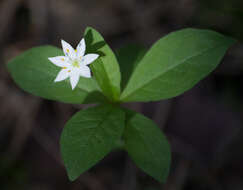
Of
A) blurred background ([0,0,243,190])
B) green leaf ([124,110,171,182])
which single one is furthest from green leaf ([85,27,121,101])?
blurred background ([0,0,243,190])

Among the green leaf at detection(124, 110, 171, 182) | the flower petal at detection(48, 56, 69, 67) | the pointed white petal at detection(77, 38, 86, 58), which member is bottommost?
the green leaf at detection(124, 110, 171, 182)

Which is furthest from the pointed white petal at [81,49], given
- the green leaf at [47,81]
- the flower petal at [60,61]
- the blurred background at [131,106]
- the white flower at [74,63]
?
the blurred background at [131,106]

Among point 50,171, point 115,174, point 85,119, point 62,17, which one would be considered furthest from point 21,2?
point 85,119

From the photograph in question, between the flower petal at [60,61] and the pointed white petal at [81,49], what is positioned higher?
the pointed white petal at [81,49]

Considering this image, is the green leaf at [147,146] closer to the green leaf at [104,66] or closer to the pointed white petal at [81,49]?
the green leaf at [104,66]

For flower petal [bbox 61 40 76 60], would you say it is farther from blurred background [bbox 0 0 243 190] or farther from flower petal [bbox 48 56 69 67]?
blurred background [bbox 0 0 243 190]

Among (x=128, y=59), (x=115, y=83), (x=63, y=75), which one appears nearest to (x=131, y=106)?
(x=128, y=59)

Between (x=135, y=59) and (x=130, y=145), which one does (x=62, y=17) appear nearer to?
(x=135, y=59)
